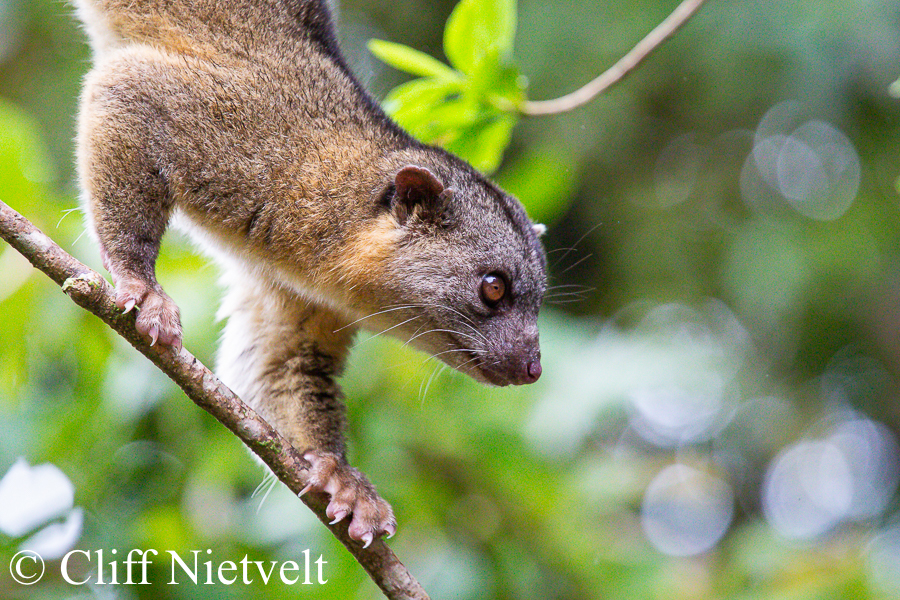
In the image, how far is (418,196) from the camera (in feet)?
12.8

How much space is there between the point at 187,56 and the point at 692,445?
8.26 meters

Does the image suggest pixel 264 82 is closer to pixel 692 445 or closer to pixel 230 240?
pixel 230 240

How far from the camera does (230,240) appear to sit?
3951 mm

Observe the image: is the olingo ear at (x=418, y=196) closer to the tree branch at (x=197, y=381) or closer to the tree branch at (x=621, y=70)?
the tree branch at (x=621, y=70)

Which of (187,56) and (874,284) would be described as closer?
(187,56)

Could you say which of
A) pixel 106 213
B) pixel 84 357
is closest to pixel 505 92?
pixel 106 213

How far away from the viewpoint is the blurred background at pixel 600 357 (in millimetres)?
4773

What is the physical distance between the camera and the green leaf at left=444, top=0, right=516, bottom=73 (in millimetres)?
3740

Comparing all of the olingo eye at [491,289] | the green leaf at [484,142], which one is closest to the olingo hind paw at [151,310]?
the olingo eye at [491,289]

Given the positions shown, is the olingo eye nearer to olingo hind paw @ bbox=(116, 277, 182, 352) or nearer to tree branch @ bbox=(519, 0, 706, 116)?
tree branch @ bbox=(519, 0, 706, 116)
